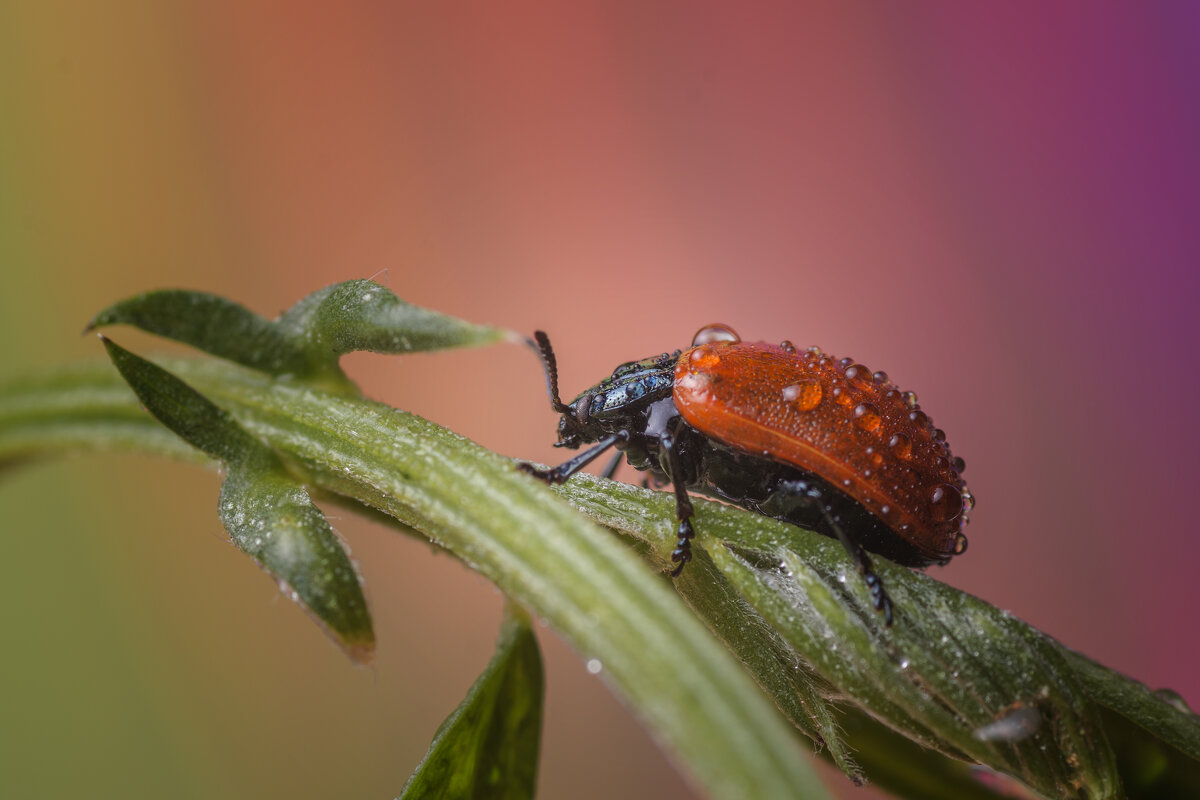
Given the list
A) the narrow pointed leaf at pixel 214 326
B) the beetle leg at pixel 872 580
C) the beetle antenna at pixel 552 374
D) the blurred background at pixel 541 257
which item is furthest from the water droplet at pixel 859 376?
the blurred background at pixel 541 257

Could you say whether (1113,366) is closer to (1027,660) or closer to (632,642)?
(1027,660)

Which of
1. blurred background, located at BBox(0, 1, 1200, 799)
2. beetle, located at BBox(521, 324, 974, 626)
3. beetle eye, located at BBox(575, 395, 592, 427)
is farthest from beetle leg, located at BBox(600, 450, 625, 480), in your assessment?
blurred background, located at BBox(0, 1, 1200, 799)

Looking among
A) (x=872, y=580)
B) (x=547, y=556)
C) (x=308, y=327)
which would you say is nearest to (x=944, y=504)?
(x=872, y=580)

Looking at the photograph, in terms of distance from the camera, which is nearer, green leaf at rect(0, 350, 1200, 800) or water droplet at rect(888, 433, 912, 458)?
green leaf at rect(0, 350, 1200, 800)

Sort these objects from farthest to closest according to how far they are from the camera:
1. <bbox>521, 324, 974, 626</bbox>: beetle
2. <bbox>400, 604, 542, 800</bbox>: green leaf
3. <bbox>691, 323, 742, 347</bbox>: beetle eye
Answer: <bbox>691, 323, 742, 347</bbox>: beetle eye < <bbox>521, 324, 974, 626</bbox>: beetle < <bbox>400, 604, 542, 800</bbox>: green leaf

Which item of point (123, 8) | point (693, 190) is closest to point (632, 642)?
point (693, 190)

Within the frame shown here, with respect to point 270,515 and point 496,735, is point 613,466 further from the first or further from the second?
point 270,515

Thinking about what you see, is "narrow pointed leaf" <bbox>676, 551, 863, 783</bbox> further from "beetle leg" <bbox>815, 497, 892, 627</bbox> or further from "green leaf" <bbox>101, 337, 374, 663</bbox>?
"green leaf" <bbox>101, 337, 374, 663</bbox>
